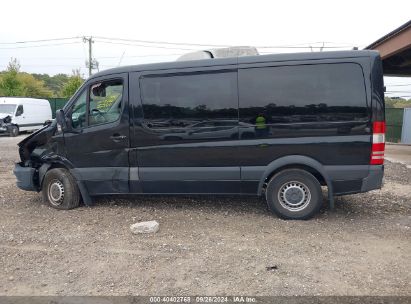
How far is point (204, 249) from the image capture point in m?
4.51

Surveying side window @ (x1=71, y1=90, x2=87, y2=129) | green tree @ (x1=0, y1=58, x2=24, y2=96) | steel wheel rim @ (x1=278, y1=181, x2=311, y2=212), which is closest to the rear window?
steel wheel rim @ (x1=278, y1=181, x2=311, y2=212)

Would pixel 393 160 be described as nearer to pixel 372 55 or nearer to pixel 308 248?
pixel 372 55

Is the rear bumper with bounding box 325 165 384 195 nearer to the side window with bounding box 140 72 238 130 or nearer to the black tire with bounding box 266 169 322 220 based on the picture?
the black tire with bounding box 266 169 322 220

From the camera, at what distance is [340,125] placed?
16.9 feet

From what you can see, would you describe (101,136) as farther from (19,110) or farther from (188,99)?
(19,110)

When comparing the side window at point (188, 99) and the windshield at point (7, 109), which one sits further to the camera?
the windshield at point (7, 109)

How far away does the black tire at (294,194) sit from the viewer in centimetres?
533

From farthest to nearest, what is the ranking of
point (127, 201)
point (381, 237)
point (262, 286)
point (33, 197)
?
point (33, 197) → point (127, 201) → point (381, 237) → point (262, 286)

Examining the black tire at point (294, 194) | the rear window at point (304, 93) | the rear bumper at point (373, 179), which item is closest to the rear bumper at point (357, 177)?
the rear bumper at point (373, 179)

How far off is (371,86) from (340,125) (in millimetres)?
622

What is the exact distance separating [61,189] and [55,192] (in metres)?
0.13

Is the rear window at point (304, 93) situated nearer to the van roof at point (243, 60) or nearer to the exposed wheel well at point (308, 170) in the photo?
the van roof at point (243, 60)

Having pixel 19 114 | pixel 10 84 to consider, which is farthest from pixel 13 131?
pixel 10 84

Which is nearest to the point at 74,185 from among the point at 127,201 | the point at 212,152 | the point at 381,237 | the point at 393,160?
the point at 127,201
